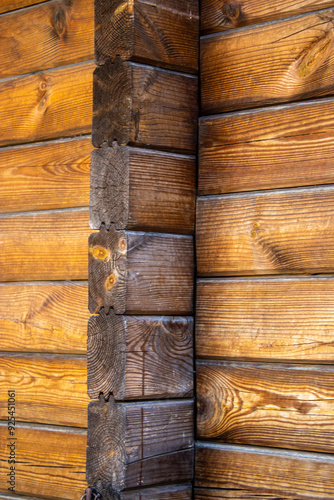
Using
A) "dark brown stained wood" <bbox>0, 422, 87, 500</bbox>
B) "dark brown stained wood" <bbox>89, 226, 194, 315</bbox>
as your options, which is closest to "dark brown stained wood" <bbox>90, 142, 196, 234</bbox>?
"dark brown stained wood" <bbox>89, 226, 194, 315</bbox>

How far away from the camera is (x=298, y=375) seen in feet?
5.23

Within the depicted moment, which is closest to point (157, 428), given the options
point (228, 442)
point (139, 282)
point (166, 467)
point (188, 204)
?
point (166, 467)

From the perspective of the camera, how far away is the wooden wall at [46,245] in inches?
78.8

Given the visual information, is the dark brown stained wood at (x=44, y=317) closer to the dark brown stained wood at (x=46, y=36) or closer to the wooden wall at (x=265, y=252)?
the wooden wall at (x=265, y=252)

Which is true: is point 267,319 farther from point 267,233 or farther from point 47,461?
point 47,461

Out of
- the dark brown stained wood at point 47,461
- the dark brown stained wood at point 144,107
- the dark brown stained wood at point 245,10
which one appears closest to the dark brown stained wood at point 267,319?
the dark brown stained wood at point 144,107

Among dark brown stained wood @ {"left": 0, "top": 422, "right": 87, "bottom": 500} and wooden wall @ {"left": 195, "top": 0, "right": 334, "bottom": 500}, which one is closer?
wooden wall @ {"left": 195, "top": 0, "right": 334, "bottom": 500}

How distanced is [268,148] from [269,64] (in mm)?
231

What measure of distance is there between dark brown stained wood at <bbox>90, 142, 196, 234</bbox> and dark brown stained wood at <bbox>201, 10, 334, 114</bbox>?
23 cm

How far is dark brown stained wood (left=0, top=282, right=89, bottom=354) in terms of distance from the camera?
78.5 inches

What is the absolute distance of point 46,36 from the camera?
218 cm

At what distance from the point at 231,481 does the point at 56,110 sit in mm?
1286

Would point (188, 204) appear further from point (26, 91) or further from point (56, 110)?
point (26, 91)

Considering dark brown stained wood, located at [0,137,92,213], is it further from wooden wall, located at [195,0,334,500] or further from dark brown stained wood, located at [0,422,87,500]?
dark brown stained wood, located at [0,422,87,500]
